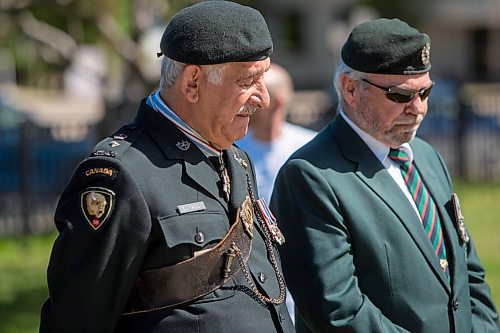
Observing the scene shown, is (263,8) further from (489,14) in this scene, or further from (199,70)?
(199,70)

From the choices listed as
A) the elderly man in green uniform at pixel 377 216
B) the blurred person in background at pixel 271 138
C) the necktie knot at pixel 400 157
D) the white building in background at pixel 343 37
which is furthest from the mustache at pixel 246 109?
the white building in background at pixel 343 37

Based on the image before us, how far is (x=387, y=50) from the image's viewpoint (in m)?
3.60

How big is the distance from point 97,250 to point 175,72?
0.57 metres

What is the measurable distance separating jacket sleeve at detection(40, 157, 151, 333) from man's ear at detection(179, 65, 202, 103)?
30 cm

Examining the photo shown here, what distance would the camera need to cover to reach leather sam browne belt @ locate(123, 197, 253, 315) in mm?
2738

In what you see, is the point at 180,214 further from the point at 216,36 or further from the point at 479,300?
the point at 479,300

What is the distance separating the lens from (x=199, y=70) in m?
2.84

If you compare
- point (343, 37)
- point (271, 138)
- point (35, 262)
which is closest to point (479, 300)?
point (271, 138)

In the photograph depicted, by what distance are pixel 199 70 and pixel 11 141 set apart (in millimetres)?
10623

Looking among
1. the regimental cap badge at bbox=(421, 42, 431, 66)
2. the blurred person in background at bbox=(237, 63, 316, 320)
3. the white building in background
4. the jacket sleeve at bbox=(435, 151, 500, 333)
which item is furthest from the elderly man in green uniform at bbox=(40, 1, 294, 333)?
the white building in background

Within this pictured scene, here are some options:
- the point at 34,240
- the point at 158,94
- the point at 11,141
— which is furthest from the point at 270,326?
the point at 11,141

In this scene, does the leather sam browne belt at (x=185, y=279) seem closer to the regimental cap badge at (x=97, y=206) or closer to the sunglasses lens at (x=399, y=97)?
the regimental cap badge at (x=97, y=206)

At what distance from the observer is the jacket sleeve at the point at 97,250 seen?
2.66m

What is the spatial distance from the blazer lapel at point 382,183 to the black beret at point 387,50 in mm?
244
